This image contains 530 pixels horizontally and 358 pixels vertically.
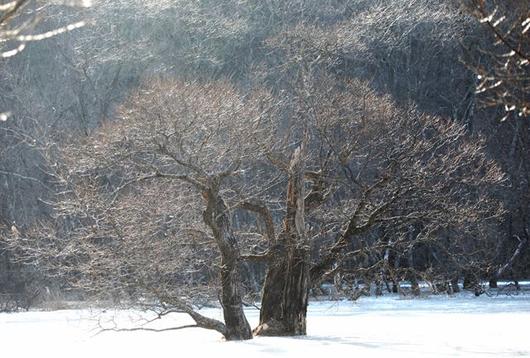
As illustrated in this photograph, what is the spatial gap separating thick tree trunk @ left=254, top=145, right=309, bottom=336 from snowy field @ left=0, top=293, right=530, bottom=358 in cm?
59

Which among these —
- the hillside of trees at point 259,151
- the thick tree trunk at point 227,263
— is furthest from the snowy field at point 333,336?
the hillside of trees at point 259,151

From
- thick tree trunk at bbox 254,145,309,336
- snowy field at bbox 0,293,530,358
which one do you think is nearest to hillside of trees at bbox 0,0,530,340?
thick tree trunk at bbox 254,145,309,336

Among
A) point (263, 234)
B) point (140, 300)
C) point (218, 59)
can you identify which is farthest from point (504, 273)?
point (140, 300)

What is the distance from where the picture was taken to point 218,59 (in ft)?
117

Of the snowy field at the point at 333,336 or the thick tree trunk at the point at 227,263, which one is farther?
the thick tree trunk at the point at 227,263

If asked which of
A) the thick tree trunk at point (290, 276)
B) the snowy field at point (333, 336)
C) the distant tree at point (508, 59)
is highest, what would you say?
the distant tree at point (508, 59)

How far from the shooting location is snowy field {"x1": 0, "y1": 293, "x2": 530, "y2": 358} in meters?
17.4

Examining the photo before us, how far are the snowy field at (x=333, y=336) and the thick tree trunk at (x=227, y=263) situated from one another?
1.31 feet

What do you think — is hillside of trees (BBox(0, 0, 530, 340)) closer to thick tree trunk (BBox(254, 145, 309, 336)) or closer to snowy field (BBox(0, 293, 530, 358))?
thick tree trunk (BBox(254, 145, 309, 336))

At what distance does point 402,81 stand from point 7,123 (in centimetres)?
1508

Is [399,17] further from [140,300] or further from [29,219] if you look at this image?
[140,300]

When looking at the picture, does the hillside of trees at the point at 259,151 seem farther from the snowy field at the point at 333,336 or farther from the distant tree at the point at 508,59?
the snowy field at the point at 333,336

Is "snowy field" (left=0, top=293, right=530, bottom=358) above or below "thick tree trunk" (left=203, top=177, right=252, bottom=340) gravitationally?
below

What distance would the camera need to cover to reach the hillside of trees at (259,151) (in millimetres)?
19031
